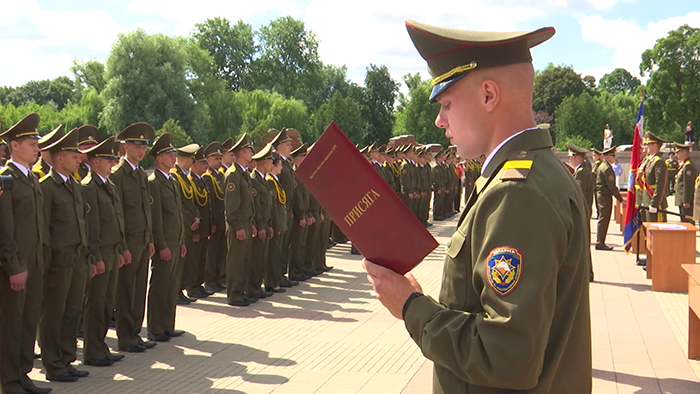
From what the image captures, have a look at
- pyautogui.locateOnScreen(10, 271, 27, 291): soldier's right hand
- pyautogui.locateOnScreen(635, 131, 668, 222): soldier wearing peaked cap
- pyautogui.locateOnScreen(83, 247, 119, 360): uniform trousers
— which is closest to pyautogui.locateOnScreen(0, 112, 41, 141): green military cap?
pyautogui.locateOnScreen(10, 271, 27, 291): soldier's right hand

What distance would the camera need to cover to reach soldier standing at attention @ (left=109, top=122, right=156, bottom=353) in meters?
8.32

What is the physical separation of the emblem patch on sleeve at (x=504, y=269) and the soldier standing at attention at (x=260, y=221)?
9.90 m

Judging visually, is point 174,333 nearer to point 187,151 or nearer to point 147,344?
point 147,344

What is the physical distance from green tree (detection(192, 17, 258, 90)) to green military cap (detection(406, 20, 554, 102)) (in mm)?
75966

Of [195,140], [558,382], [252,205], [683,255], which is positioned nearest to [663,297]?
[683,255]

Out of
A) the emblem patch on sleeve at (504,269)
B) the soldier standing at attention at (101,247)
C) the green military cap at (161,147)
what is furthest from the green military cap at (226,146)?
the emblem patch on sleeve at (504,269)

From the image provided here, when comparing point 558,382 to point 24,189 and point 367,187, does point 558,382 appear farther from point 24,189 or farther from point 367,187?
→ point 24,189

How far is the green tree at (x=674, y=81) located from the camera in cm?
5694

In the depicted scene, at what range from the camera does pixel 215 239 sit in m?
12.9

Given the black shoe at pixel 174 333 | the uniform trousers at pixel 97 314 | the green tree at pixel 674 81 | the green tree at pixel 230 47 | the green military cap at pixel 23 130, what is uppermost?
the green tree at pixel 230 47

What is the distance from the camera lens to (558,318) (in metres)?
2.01

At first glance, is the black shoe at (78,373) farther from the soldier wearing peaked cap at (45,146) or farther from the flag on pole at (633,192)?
the flag on pole at (633,192)

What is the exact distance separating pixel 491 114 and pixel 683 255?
11.0 meters

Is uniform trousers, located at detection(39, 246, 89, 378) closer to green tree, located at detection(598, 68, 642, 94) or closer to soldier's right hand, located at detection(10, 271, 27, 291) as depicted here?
soldier's right hand, located at detection(10, 271, 27, 291)
